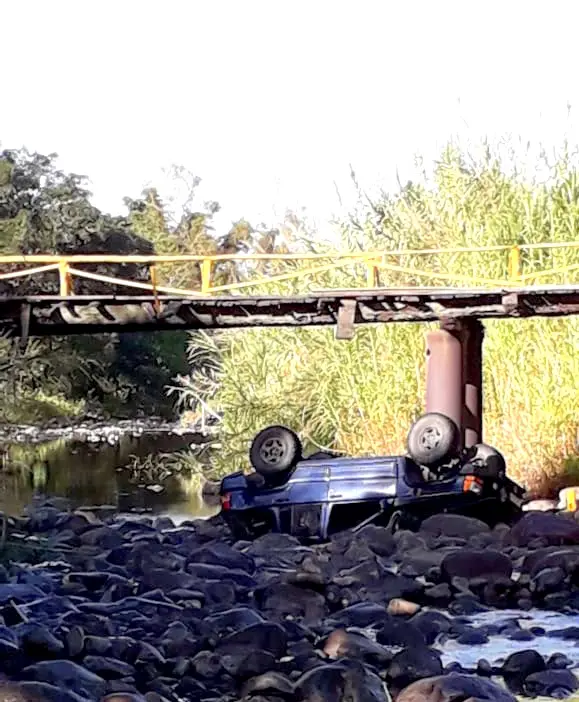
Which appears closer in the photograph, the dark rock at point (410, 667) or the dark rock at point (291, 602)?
the dark rock at point (410, 667)

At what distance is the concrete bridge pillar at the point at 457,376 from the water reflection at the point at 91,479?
294 centimetres

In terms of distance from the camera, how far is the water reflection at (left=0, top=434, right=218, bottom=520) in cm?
1498

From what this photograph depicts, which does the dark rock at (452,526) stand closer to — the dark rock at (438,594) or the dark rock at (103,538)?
the dark rock at (438,594)

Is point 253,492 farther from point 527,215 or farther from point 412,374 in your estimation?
point 527,215

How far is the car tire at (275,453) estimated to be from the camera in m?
11.5

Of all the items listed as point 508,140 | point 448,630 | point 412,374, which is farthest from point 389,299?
point 448,630

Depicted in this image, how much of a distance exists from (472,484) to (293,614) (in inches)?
128

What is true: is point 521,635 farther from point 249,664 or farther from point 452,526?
point 452,526

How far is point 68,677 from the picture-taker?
623 cm

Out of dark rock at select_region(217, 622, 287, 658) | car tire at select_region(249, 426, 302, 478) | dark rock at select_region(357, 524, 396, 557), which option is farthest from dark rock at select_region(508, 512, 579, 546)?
dark rock at select_region(217, 622, 287, 658)

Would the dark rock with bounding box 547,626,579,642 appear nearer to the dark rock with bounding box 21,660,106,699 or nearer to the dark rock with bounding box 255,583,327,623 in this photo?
the dark rock with bounding box 255,583,327,623

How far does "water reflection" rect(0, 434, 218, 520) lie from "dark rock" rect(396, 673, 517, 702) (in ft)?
25.3

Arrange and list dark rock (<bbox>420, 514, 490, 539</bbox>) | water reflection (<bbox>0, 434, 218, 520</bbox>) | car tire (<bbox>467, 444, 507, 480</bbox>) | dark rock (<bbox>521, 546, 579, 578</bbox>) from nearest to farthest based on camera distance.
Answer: dark rock (<bbox>521, 546, 579, 578</bbox>) < dark rock (<bbox>420, 514, 490, 539</bbox>) < car tire (<bbox>467, 444, 507, 480</bbox>) < water reflection (<bbox>0, 434, 218, 520</bbox>)

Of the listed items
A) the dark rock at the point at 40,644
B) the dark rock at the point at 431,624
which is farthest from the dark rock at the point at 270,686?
the dark rock at the point at 431,624
